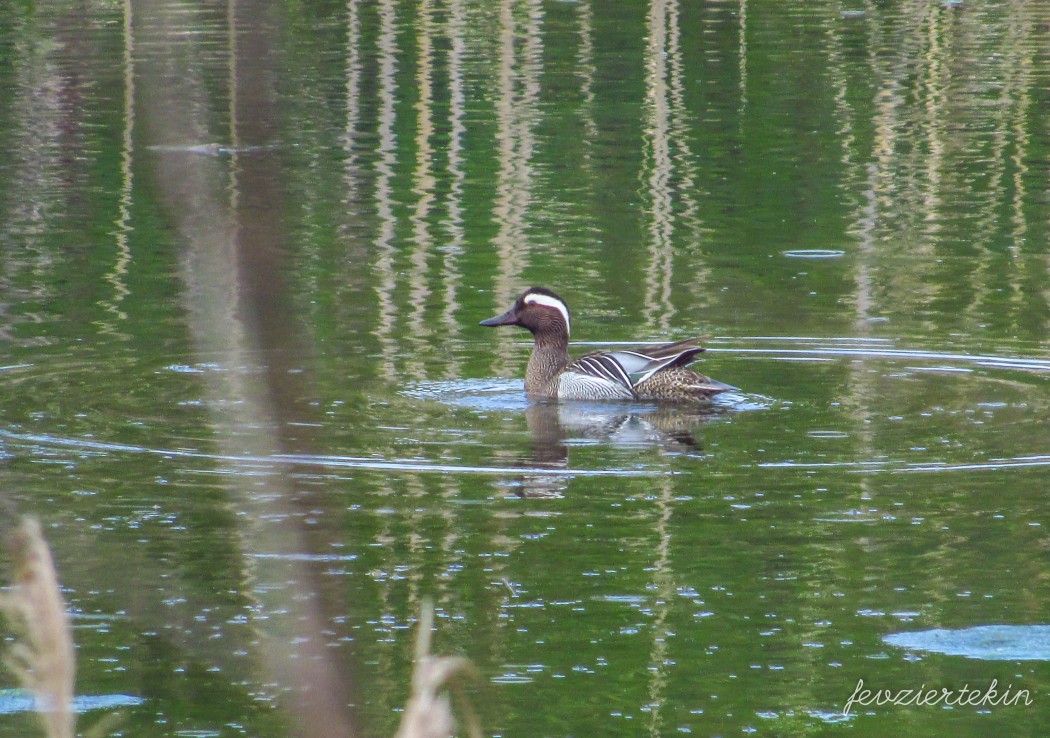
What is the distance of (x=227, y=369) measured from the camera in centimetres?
316

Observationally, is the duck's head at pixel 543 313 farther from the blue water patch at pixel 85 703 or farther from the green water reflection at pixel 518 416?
the blue water patch at pixel 85 703

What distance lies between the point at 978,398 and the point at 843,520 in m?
2.91

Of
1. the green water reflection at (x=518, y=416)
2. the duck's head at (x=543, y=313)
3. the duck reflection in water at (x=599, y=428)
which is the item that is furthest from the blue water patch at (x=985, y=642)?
the duck's head at (x=543, y=313)

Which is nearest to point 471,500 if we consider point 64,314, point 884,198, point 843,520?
point 843,520

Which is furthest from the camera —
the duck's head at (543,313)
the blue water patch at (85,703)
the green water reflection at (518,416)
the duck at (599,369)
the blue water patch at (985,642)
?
the duck's head at (543,313)

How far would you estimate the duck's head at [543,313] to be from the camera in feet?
44.3

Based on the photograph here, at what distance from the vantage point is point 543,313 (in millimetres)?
13531

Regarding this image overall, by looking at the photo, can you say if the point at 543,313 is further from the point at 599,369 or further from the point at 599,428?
the point at 599,428

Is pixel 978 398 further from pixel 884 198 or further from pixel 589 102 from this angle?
pixel 589 102

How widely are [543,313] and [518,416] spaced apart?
141cm

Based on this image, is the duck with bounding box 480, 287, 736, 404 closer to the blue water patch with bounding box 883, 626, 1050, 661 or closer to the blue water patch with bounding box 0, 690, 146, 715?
the blue water patch with bounding box 883, 626, 1050, 661

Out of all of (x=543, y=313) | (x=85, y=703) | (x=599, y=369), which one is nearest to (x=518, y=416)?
(x=599, y=369)

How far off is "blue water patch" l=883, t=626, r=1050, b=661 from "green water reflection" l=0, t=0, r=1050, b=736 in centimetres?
8

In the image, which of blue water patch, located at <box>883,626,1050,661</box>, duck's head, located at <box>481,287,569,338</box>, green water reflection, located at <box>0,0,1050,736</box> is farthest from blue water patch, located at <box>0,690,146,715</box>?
duck's head, located at <box>481,287,569,338</box>
